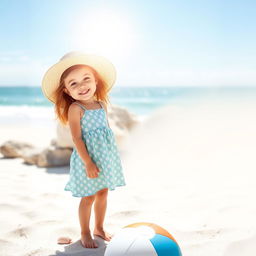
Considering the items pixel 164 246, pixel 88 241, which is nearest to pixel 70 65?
pixel 88 241

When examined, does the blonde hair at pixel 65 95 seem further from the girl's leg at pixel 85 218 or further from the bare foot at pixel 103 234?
the bare foot at pixel 103 234

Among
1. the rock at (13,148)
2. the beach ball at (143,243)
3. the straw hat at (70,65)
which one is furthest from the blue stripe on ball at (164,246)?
the rock at (13,148)

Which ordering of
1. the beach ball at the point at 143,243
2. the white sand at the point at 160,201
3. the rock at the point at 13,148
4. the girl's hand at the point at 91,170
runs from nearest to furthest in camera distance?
the beach ball at the point at 143,243 < the girl's hand at the point at 91,170 < the white sand at the point at 160,201 < the rock at the point at 13,148

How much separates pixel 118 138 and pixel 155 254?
4.13 metres

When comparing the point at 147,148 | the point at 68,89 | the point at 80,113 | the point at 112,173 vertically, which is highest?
the point at 68,89

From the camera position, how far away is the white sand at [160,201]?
2.52 m

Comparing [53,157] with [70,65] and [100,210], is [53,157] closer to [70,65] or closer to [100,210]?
[100,210]

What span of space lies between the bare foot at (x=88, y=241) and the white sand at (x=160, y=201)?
1.6 inches

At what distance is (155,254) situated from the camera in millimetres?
1842

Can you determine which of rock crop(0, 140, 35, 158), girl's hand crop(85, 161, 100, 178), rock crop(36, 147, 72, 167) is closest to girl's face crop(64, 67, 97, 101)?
girl's hand crop(85, 161, 100, 178)

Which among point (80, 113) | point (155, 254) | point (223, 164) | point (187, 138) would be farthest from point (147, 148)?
point (155, 254)

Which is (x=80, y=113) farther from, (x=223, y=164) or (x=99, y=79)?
(x=223, y=164)

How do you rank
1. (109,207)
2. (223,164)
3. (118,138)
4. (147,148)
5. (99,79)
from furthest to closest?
1. (147,148)
2. (118,138)
3. (223,164)
4. (109,207)
5. (99,79)

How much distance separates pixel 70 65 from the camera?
2.47 metres
